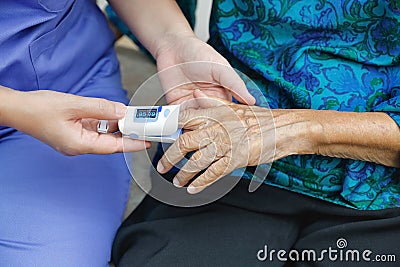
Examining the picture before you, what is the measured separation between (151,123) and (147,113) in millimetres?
19

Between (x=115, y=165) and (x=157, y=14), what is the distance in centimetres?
31

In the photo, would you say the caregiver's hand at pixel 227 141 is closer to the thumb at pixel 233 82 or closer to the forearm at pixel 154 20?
the thumb at pixel 233 82

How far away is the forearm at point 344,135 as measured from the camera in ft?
2.93

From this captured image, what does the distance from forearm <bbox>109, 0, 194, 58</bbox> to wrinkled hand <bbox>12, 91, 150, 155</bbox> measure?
0.26 meters

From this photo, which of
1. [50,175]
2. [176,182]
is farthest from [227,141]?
[50,175]

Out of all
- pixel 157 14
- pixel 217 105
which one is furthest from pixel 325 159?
pixel 157 14

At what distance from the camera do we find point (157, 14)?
109cm

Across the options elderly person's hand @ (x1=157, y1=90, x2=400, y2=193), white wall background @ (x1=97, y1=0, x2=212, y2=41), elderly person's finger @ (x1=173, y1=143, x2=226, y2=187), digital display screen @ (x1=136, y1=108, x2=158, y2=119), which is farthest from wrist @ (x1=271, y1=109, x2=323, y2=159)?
white wall background @ (x1=97, y1=0, x2=212, y2=41)

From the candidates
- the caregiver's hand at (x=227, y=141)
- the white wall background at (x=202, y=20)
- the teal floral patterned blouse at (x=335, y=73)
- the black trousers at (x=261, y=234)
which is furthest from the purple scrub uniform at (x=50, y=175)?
the white wall background at (x=202, y=20)

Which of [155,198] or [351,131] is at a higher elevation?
[351,131]

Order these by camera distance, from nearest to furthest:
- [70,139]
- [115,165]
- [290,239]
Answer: [70,139], [290,239], [115,165]

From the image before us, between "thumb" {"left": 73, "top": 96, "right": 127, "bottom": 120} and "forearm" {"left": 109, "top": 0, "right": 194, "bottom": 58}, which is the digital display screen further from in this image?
"forearm" {"left": 109, "top": 0, "right": 194, "bottom": 58}

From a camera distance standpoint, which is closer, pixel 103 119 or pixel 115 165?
pixel 103 119

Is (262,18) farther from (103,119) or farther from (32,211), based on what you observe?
(32,211)
